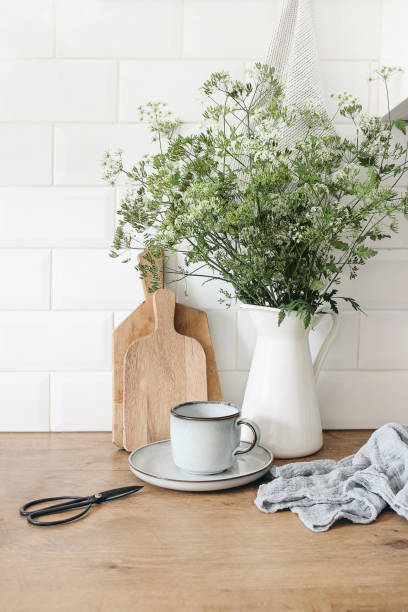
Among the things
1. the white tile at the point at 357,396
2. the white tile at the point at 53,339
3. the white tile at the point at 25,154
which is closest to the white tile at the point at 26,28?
the white tile at the point at 25,154

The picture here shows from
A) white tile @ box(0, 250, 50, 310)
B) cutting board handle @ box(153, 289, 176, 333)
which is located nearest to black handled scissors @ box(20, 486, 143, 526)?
cutting board handle @ box(153, 289, 176, 333)

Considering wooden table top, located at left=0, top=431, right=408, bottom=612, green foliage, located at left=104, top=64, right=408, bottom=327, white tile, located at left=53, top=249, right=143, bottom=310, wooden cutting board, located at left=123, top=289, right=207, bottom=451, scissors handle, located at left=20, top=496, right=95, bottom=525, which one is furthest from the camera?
white tile, located at left=53, top=249, right=143, bottom=310

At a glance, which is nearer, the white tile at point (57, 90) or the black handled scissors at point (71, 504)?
the black handled scissors at point (71, 504)

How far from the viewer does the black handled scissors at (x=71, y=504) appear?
24.2 inches

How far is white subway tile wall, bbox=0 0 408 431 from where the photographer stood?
3.19ft

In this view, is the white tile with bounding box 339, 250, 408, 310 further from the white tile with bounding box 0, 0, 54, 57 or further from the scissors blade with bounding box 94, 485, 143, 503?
the white tile with bounding box 0, 0, 54, 57

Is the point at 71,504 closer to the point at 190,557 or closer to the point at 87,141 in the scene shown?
the point at 190,557

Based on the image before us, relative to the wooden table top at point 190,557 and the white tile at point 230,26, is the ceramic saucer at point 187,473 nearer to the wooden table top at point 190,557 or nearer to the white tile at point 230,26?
the wooden table top at point 190,557

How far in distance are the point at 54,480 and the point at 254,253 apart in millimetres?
431

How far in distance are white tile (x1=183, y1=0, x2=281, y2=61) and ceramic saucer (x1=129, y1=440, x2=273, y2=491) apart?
703 mm

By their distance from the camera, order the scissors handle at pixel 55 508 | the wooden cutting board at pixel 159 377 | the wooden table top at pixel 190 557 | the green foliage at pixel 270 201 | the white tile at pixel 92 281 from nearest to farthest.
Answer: the wooden table top at pixel 190 557
the scissors handle at pixel 55 508
the green foliage at pixel 270 201
the wooden cutting board at pixel 159 377
the white tile at pixel 92 281

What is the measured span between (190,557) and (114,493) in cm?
17

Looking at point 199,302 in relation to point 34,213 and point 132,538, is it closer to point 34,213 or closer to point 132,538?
point 34,213

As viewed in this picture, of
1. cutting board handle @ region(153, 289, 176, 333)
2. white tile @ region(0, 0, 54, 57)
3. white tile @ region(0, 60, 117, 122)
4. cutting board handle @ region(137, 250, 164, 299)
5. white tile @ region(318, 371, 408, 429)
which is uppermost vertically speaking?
white tile @ region(0, 0, 54, 57)
